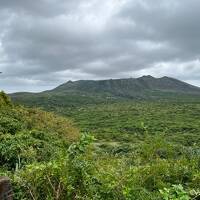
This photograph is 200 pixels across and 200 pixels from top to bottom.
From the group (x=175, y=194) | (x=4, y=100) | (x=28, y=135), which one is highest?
(x=4, y=100)

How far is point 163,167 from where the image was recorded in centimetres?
1240

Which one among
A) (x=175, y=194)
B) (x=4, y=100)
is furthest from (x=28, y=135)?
(x=175, y=194)

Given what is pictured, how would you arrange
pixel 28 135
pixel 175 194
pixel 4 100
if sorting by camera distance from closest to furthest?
pixel 175 194, pixel 28 135, pixel 4 100

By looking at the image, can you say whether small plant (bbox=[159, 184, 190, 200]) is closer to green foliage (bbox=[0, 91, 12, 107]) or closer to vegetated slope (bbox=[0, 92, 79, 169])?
vegetated slope (bbox=[0, 92, 79, 169])

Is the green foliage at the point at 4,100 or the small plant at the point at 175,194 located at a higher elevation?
the green foliage at the point at 4,100

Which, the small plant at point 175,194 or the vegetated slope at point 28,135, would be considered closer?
the small plant at point 175,194

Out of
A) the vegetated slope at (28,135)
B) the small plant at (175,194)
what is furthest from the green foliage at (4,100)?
the small plant at (175,194)

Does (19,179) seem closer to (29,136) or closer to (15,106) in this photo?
(29,136)

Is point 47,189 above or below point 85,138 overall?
below

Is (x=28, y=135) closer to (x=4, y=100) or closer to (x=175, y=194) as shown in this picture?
(x=4, y=100)

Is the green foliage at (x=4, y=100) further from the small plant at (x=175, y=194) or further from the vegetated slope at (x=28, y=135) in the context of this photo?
the small plant at (x=175, y=194)

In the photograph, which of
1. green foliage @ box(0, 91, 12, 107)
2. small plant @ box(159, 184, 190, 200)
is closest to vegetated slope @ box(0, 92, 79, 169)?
green foliage @ box(0, 91, 12, 107)

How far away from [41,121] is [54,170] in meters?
21.9

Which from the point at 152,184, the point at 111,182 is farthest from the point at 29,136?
the point at 111,182
